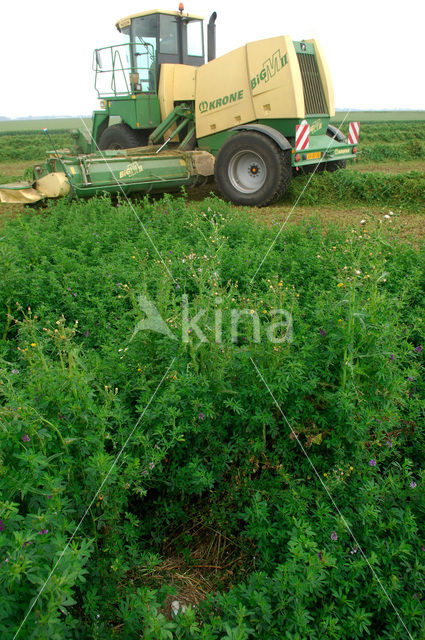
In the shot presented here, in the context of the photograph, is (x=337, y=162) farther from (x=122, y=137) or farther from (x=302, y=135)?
(x=122, y=137)

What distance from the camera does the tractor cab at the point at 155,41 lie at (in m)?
8.59

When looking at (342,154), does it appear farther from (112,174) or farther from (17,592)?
(17,592)

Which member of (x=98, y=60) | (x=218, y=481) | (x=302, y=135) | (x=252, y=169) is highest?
(x=98, y=60)

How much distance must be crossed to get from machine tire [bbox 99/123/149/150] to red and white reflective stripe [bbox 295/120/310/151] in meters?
3.70

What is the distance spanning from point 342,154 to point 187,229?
180 inches

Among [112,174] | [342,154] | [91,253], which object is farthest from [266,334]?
[342,154]

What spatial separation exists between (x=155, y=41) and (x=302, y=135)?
3.69 metres

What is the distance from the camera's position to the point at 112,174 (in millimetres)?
7238

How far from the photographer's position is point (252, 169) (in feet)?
25.5

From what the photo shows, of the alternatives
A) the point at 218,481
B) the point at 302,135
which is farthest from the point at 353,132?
the point at 218,481

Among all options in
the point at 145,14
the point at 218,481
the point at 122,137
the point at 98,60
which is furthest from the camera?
the point at 122,137

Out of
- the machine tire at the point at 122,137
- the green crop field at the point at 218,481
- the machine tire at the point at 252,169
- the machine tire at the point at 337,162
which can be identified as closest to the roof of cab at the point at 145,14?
the machine tire at the point at 122,137

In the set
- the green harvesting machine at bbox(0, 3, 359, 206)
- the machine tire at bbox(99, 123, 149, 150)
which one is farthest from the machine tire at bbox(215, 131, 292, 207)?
the machine tire at bbox(99, 123, 149, 150)

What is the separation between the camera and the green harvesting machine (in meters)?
7.29
